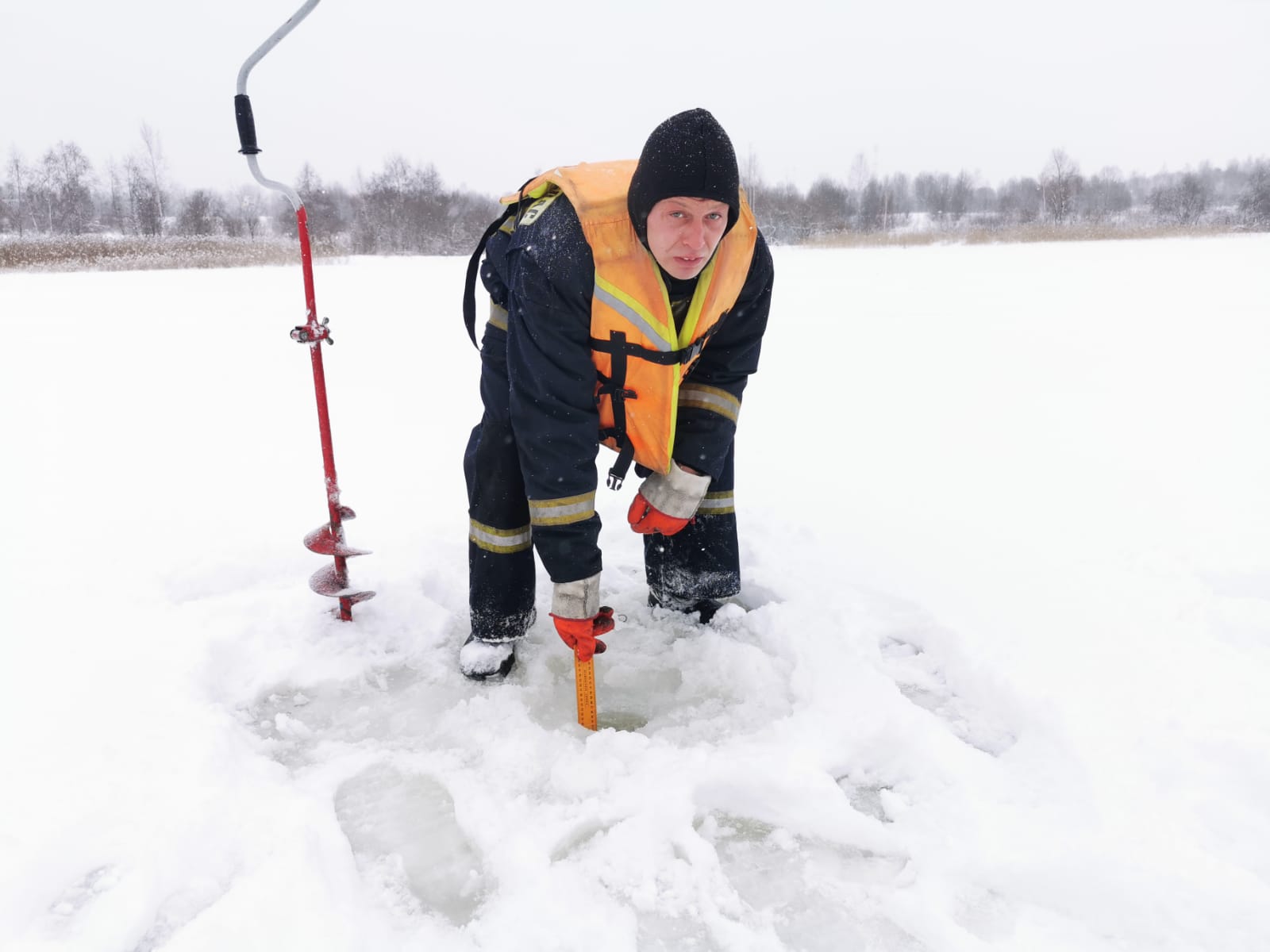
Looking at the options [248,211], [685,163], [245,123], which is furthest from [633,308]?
[248,211]

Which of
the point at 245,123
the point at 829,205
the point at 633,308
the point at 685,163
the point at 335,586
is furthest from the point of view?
the point at 829,205

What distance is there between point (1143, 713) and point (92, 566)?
3.17m

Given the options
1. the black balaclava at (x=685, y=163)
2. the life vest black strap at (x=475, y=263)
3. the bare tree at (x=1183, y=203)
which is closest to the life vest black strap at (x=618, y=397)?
the black balaclava at (x=685, y=163)

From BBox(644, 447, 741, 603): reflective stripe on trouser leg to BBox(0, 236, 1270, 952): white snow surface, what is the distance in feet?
0.37

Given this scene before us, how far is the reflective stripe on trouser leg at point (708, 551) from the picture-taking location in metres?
2.39

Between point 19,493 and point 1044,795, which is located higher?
point 19,493

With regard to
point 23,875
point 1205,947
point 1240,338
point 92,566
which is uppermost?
point 1240,338

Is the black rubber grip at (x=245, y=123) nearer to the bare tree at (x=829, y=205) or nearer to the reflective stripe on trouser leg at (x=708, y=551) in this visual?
the reflective stripe on trouser leg at (x=708, y=551)

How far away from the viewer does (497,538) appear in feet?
7.21

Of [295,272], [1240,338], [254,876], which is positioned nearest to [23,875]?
[254,876]

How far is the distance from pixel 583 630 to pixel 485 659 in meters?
0.40

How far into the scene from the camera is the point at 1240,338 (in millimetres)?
6188

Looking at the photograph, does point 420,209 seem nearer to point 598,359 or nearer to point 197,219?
point 197,219

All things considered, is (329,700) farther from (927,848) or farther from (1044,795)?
(1044,795)
